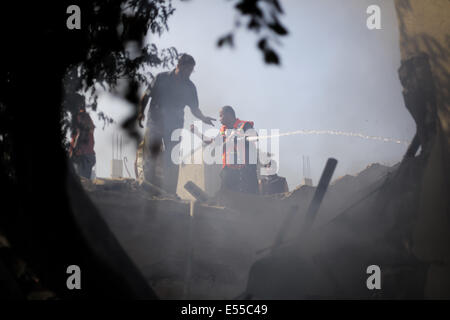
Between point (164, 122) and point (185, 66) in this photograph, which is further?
point (185, 66)

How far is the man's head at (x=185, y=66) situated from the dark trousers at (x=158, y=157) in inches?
38.1

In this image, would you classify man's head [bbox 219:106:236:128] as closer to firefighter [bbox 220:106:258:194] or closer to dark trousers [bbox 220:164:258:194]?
firefighter [bbox 220:106:258:194]

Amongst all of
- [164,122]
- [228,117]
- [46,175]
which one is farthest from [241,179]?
[46,175]

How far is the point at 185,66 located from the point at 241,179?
86.8 inches

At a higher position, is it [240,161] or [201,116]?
[201,116]

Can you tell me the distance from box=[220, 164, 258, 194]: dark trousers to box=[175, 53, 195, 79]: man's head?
1865 mm

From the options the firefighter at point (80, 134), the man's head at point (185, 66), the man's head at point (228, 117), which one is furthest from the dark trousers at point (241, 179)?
the firefighter at point (80, 134)

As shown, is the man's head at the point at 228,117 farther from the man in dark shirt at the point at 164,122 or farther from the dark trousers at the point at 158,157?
the dark trousers at the point at 158,157

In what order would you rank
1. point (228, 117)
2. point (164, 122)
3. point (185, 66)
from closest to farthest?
point (164, 122) → point (185, 66) → point (228, 117)

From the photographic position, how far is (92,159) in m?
7.13

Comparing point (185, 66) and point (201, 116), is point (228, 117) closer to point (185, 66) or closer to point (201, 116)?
point (201, 116)

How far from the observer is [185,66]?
5863 millimetres

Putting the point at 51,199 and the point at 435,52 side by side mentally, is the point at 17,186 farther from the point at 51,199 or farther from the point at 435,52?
the point at 435,52

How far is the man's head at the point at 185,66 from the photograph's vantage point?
5.86m
